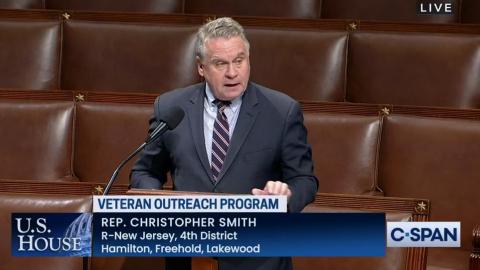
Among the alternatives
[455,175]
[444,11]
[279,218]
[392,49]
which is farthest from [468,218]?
[279,218]

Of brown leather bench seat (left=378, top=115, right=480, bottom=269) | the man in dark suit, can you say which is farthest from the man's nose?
brown leather bench seat (left=378, top=115, right=480, bottom=269)

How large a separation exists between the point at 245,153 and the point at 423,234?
0.25 meters

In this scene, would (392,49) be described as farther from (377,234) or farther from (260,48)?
(377,234)

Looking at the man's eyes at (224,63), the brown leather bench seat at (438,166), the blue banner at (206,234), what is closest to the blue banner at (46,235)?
the blue banner at (206,234)

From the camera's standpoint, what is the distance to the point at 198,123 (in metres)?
0.69

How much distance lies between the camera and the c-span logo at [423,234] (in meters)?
0.44

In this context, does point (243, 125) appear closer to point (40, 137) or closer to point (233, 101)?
point (233, 101)

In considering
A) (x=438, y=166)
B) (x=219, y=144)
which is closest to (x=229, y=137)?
(x=219, y=144)

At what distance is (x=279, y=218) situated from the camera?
0.43 m

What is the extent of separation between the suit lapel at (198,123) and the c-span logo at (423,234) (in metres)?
0.25

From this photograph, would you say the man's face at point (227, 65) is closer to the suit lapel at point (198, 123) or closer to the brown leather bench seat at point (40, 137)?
the suit lapel at point (198, 123)

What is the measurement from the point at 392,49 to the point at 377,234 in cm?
53

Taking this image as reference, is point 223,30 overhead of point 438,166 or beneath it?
overhead

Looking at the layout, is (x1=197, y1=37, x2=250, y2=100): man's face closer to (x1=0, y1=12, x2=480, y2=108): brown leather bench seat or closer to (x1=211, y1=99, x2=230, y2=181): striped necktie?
(x1=211, y1=99, x2=230, y2=181): striped necktie
